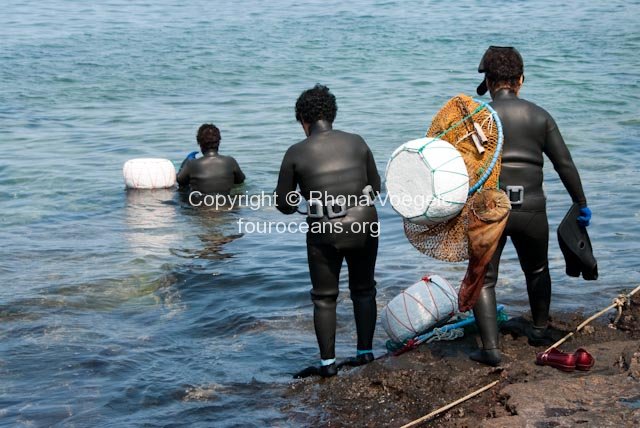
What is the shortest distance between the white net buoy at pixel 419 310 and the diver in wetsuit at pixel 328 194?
0.50m

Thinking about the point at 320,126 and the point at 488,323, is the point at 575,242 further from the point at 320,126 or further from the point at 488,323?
the point at 320,126

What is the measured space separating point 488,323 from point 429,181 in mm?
1037

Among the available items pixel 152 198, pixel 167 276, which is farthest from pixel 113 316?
pixel 152 198

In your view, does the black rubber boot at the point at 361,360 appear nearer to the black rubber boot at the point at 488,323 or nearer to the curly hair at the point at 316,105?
the black rubber boot at the point at 488,323

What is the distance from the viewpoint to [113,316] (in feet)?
28.5

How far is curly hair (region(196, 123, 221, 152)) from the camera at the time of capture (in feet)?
39.5

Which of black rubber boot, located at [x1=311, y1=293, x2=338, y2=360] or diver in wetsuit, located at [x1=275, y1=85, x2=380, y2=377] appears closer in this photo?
diver in wetsuit, located at [x1=275, y1=85, x2=380, y2=377]

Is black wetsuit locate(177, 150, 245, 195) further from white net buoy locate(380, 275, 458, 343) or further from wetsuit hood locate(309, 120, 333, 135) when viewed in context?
wetsuit hood locate(309, 120, 333, 135)

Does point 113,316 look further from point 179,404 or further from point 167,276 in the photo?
point 179,404

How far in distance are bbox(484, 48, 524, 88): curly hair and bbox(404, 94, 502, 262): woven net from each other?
0.22 m

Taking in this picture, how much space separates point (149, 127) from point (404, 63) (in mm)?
8501

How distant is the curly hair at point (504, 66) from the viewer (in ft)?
19.9

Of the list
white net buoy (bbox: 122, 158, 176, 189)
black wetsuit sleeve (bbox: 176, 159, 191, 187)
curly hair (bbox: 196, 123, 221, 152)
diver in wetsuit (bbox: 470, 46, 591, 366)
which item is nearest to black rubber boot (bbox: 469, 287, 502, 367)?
diver in wetsuit (bbox: 470, 46, 591, 366)

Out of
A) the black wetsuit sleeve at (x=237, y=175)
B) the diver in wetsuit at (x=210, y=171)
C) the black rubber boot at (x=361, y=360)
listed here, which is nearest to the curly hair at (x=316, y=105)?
the black rubber boot at (x=361, y=360)
